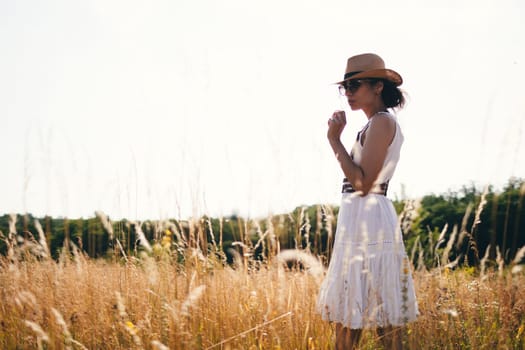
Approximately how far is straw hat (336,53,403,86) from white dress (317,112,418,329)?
0.31 m

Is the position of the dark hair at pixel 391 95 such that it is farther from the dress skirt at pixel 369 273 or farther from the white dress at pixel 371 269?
the dress skirt at pixel 369 273


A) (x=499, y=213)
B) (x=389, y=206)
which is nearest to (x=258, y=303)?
(x=389, y=206)

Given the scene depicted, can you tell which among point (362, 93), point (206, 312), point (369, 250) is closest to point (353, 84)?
point (362, 93)

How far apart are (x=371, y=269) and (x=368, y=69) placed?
1.07 m

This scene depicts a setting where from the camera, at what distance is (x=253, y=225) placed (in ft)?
9.74

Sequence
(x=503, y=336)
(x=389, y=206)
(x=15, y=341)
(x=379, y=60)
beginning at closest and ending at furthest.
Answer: (x=503, y=336), (x=389, y=206), (x=379, y=60), (x=15, y=341)

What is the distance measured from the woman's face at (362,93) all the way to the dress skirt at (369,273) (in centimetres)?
51

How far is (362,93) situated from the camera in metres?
2.46

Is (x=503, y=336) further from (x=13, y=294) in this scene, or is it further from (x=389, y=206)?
(x=13, y=294)

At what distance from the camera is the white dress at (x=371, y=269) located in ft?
7.08

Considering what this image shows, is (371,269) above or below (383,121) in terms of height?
below

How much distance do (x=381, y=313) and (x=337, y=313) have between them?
204mm

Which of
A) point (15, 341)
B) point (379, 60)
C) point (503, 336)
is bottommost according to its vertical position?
point (15, 341)

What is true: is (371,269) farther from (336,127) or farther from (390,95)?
(390,95)
